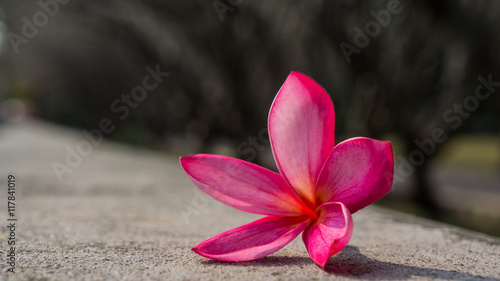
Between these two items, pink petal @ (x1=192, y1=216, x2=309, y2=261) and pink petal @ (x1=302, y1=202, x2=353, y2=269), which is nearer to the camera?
pink petal @ (x1=302, y1=202, x2=353, y2=269)

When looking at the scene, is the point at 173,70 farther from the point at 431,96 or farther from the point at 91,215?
the point at 91,215

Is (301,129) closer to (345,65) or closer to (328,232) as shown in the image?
(328,232)

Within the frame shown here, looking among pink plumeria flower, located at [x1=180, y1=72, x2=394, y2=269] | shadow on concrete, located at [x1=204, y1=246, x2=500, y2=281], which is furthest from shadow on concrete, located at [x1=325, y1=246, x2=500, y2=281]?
pink plumeria flower, located at [x1=180, y1=72, x2=394, y2=269]

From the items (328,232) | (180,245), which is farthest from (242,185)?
(180,245)

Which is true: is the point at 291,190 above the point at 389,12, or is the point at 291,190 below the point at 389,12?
below

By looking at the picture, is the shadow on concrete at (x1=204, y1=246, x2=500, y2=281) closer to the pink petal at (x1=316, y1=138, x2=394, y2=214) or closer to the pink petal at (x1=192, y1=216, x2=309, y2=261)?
the pink petal at (x1=192, y1=216, x2=309, y2=261)

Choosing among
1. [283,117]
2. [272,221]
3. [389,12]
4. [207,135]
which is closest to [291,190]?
[272,221]
